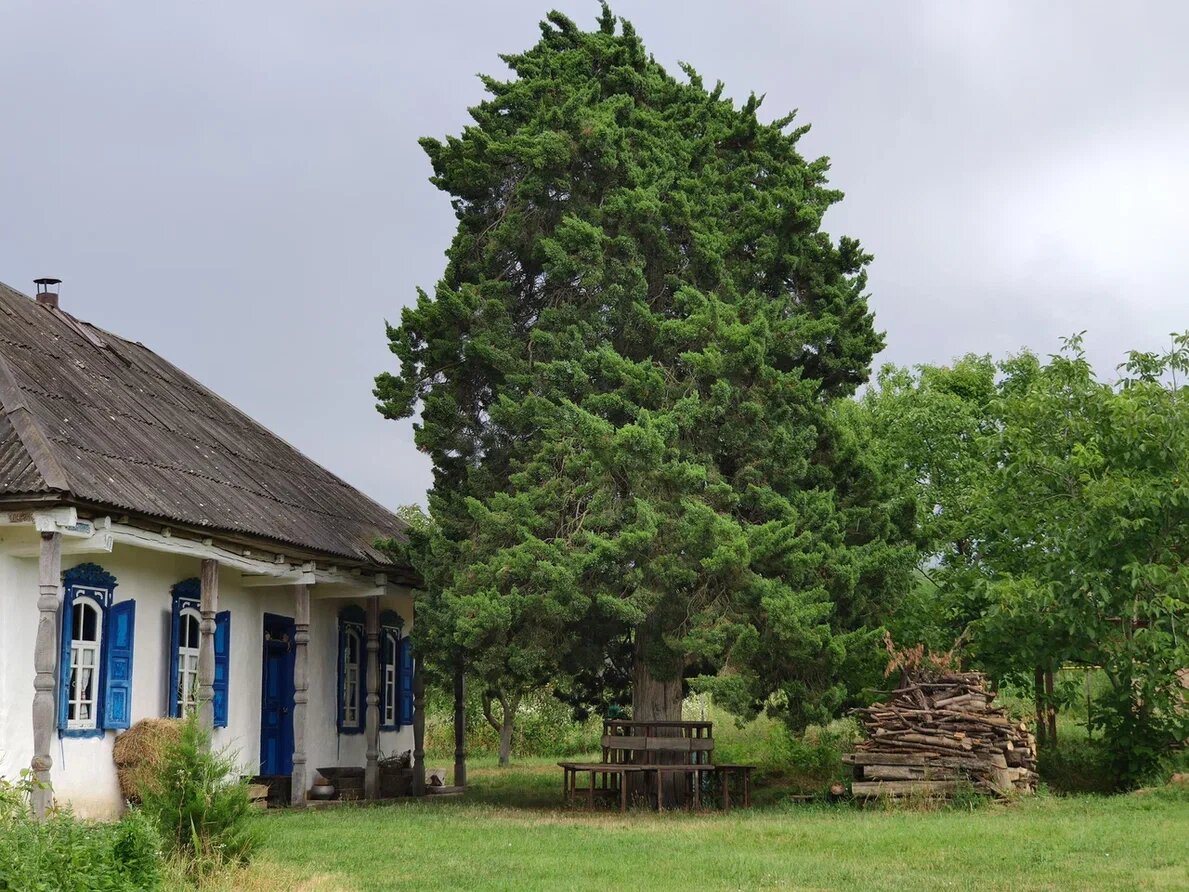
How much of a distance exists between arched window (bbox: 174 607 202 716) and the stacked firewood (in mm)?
8817

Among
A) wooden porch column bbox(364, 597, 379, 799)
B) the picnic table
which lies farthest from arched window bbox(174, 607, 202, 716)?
the picnic table

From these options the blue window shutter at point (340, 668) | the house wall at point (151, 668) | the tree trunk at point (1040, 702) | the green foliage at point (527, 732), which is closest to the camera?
the house wall at point (151, 668)

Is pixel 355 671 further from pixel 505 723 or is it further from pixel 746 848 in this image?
pixel 746 848

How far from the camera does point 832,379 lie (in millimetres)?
20500

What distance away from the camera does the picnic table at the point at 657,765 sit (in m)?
17.7

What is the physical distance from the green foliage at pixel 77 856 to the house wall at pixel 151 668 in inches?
148

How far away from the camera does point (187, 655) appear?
1773cm

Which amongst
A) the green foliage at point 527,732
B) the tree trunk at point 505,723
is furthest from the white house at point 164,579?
the green foliage at point 527,732

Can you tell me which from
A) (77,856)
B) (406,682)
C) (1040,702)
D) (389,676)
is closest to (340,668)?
(389,676)

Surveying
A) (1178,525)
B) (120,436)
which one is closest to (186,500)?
(120,436)

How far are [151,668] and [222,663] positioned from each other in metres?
1.61

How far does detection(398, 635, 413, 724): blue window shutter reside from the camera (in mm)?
23828

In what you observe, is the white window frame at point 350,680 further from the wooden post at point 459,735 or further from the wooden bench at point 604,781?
the wooden bench at point 604,781

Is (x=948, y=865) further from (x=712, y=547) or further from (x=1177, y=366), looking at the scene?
(x=1177, y=366)
